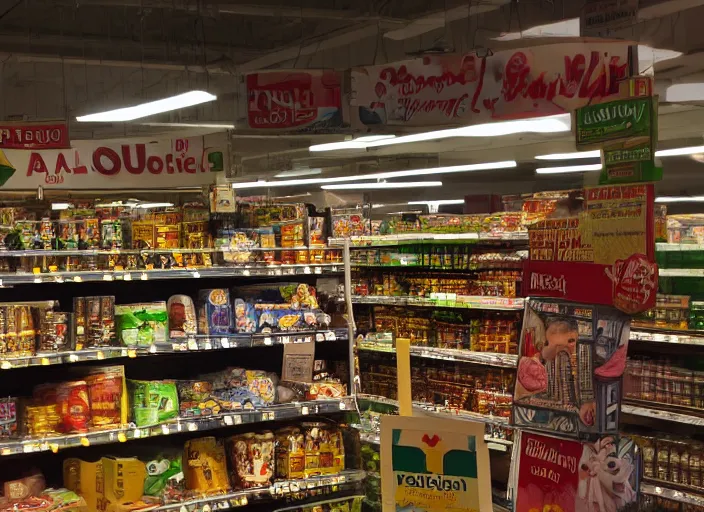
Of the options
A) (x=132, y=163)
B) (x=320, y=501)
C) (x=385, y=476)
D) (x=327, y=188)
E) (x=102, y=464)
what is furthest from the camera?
(x=327, y=188)

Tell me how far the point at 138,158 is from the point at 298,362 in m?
2.32

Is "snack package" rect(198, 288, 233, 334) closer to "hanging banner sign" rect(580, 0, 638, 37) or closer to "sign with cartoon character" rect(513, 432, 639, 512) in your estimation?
"sign with cartoon character" rect(513, 432, 639, 512)

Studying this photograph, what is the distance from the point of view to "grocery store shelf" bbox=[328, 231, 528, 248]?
6551 mm

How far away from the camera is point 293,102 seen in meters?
5.80

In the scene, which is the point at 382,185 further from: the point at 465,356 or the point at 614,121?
the point at 614,121

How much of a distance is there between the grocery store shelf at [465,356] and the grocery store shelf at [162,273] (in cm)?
171

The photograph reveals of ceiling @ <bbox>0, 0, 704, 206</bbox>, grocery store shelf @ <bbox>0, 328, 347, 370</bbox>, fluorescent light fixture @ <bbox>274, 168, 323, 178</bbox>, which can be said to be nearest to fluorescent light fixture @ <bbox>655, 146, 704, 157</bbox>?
ceiling @ <bbox>0, 0, 704, 206</bbox>

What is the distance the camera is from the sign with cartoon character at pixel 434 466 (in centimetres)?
255

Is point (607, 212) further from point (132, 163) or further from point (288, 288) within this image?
point (132, 163)

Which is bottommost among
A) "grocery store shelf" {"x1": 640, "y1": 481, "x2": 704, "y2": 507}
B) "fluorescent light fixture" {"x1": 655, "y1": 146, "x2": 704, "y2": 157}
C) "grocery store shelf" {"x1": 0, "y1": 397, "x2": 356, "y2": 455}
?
"grocery store shelf" {"x1": 640, "y1": 481, "x2": 704, "y2": 507}

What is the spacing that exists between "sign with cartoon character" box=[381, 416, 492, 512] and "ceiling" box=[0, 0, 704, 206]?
4.35 metres

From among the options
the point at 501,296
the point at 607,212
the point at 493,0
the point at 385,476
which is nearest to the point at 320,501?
the point at 501,296

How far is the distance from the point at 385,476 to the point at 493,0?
5753 millimetres

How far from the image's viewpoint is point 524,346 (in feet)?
9.30
